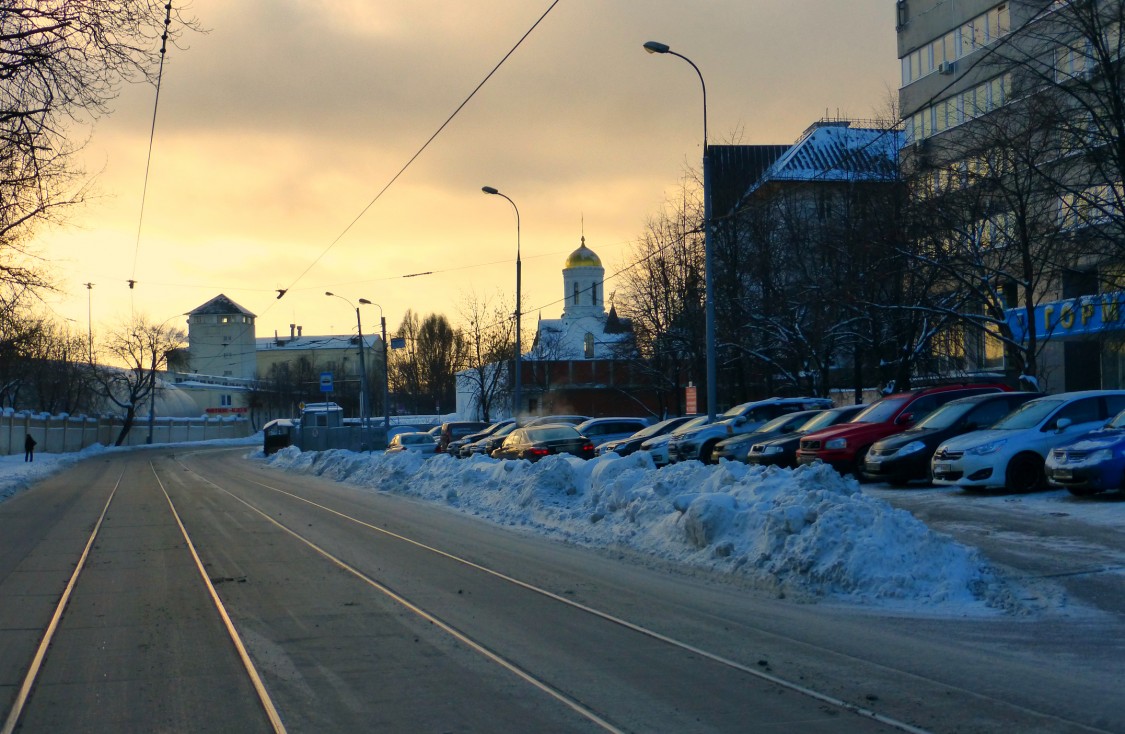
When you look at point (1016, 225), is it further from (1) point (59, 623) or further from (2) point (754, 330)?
(1) point (59, 623)

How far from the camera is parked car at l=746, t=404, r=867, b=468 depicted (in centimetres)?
2234

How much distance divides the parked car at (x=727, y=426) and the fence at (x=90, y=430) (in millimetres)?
39349

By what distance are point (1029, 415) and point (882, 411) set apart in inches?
182

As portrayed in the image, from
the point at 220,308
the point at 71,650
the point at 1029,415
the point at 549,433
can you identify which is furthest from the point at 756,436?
the point at 220,308

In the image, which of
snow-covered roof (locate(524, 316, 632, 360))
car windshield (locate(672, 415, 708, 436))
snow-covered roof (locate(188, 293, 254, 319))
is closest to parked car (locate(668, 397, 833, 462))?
car windshield (locate(672, 415, 708, 436))

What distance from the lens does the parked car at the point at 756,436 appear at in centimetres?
2433

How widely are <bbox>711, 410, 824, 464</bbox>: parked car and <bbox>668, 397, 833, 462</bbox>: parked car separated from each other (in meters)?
0.70

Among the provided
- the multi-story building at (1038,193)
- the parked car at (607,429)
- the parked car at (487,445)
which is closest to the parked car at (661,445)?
the parked car at (607,429)

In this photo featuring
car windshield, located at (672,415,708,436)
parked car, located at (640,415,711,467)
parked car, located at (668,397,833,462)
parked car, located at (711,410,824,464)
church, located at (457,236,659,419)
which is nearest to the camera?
parked car, located at (711,410,824,464)

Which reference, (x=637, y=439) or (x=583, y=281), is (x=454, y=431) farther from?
(x=583, y=281)

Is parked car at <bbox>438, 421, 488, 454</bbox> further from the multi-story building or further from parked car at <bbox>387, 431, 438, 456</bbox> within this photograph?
the multi-story building

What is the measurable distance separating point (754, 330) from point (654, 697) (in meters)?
33.8

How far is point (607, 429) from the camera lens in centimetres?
3381

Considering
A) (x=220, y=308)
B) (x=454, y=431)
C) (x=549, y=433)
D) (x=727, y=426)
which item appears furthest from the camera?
(x=220, y=308)
